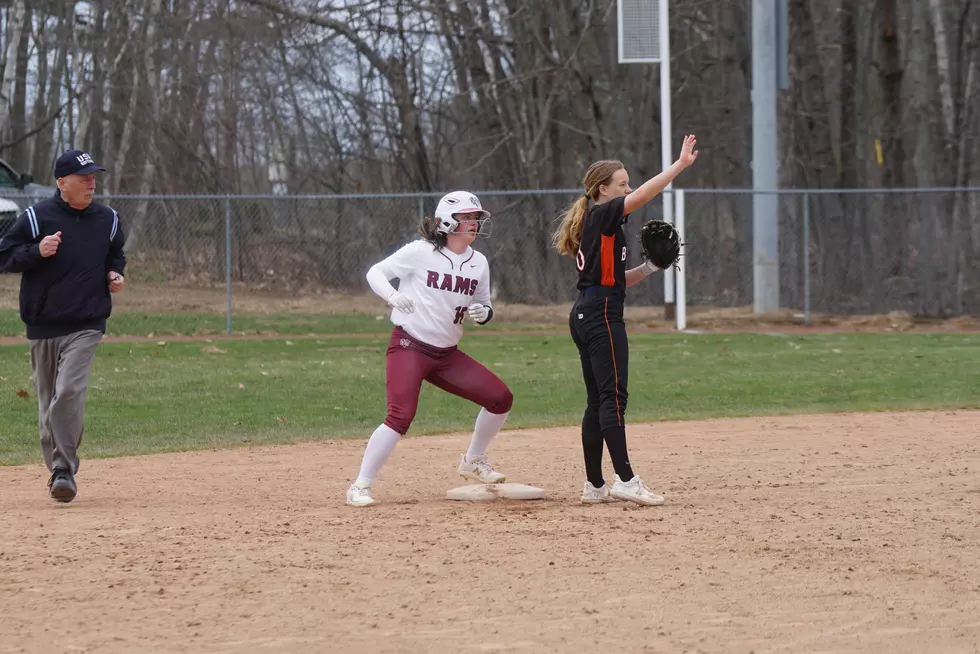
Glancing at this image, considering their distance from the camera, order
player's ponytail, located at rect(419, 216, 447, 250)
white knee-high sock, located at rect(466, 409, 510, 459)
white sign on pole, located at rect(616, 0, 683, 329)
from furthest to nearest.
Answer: white sign on pole, located at rect(616, 0, 683, 329)
white knee-high sock, located at rect(466, 409, 510, 459)
player's ponytail, located at rect(419, 216, 447, 250)

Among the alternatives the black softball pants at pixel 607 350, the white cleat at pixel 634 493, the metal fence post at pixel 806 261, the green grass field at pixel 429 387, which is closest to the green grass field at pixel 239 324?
the green grass field at pixel 429 387

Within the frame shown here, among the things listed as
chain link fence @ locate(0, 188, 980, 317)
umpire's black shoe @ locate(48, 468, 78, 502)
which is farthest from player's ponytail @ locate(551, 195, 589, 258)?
chain link fence @ locate(0, 188, 980, 317)

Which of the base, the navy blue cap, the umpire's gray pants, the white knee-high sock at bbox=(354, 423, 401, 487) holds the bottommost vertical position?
the base

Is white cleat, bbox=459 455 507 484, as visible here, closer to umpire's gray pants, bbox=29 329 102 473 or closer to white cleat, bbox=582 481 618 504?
white cleat, bbox=582 481 618 504

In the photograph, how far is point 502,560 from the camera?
6.12 metres

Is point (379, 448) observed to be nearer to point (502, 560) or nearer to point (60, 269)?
point (502, 560)

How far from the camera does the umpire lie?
25.0ft

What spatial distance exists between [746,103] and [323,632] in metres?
27.8

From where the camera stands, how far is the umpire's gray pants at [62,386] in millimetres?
7645

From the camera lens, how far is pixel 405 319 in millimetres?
7488

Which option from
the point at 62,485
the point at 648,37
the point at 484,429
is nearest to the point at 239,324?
the point at 648,37

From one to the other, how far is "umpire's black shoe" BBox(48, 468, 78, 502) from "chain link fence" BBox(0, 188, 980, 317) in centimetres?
1507

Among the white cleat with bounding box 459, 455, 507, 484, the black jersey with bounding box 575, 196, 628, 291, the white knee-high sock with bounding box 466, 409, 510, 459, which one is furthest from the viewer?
the white cleat with bounding box 459, 455, 507, 484

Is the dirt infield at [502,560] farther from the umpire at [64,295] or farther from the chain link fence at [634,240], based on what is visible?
the chain link fence at [634,240]
